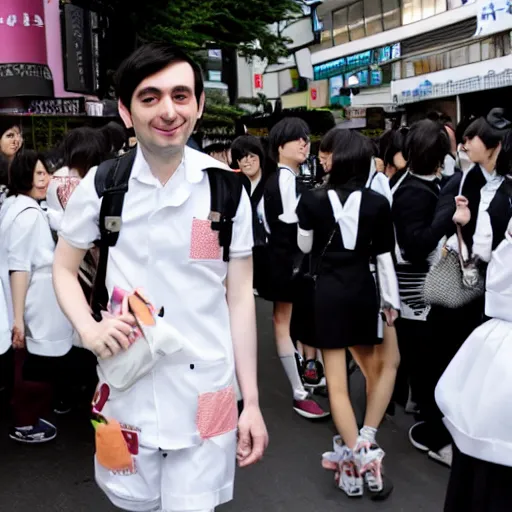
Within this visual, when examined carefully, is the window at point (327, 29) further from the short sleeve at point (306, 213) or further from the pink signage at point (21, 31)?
the short sleeve at point (306, 213)

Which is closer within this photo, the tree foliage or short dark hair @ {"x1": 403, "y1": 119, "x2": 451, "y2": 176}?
short dark hair @ {"x1": 403, "y1": 119, "x2": 451, "y2": 176}

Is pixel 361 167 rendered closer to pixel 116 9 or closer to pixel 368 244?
pixel 368 244

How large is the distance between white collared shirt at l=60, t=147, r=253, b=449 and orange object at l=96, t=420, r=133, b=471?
0.05 metres

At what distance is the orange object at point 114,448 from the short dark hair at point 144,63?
97 centimetres

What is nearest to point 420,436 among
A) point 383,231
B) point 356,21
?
point 383,231

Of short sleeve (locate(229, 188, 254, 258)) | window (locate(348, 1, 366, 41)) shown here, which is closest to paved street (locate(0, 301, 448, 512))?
short sleeve (locate(229, 188, 254, 258))

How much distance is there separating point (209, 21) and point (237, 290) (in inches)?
380

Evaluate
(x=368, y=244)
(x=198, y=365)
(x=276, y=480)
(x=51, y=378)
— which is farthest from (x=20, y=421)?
(x=198, y=365)

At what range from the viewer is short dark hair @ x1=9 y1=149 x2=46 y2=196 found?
430 centimetres

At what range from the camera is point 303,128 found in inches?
193

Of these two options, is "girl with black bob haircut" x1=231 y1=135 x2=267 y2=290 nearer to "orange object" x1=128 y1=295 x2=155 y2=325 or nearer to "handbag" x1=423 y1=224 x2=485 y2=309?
"handbag" x1=423 y1=224 x2=485 y2=309

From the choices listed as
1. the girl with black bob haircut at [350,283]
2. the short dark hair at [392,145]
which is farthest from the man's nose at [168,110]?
the short dark hair at [392,145]

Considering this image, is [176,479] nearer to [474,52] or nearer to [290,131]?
[290,131]

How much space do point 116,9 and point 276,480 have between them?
27.3 ft
